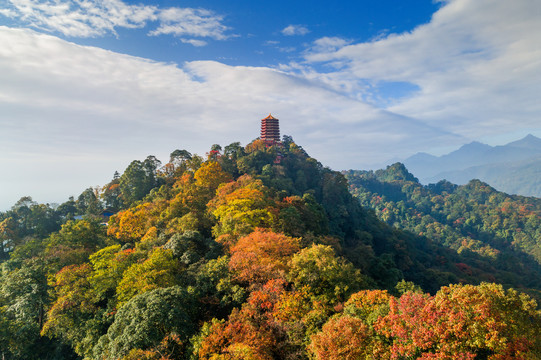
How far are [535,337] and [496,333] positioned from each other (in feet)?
5.41

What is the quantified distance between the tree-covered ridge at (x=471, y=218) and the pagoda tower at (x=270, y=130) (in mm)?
44620

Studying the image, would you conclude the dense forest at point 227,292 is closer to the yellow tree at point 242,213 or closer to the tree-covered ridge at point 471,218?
the yellow tree at point 242,213

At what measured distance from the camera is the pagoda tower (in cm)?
6159

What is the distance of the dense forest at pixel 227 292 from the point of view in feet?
27.1

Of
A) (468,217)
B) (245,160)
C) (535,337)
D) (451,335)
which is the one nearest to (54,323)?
(451,335)

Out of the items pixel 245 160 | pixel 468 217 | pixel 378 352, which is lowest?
pixel 468 217

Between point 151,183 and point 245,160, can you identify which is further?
point 245,160

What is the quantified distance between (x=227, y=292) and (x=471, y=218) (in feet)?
312

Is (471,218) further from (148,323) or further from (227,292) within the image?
(148,323)

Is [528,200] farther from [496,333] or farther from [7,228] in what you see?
[7,228]

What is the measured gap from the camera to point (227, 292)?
46.4 feet

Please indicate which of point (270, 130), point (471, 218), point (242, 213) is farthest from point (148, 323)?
point (471, 218)

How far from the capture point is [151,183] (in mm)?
41781

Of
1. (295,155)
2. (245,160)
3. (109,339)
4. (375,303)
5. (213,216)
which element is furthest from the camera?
(295,155)
